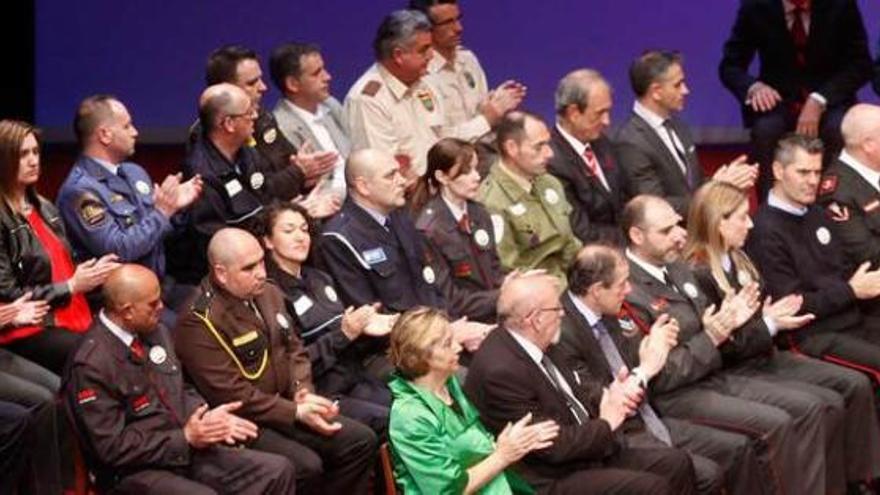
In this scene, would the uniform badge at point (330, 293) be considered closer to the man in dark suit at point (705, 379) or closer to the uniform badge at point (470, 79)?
the man in dark suit at point (705, 379)

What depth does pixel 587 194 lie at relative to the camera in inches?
319

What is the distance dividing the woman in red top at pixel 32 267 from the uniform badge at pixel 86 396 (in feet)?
1.92

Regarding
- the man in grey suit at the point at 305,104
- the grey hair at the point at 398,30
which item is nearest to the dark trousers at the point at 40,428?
the man in grey suit at the point at 305,104

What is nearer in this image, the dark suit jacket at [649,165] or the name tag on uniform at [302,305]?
the name tag on uniform at [302,305]

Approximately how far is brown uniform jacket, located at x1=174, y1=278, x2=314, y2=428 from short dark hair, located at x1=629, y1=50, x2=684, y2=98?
2.45 meters

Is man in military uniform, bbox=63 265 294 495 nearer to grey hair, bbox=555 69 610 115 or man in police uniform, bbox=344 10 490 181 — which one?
man in police uniform, bbox=344 10 490 181

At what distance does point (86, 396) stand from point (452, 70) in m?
3.19

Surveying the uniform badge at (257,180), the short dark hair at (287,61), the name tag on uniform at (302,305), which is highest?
the short dark hair at (287,61)

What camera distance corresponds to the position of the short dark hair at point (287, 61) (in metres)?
7.97

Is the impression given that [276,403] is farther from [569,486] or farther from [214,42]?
[214,42]

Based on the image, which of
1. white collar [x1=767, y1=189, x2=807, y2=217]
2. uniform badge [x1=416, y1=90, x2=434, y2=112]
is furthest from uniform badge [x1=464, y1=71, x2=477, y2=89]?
white collar [x1=767, y1=189, x2=807, y2=217]

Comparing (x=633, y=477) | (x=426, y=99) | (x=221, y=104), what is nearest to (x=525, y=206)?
(x=426, y=99)

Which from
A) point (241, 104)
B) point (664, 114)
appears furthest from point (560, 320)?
point (664, 114)

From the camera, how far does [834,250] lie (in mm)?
7898
